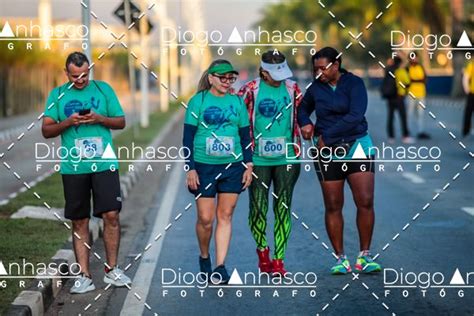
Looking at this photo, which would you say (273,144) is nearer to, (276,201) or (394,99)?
(276,201)

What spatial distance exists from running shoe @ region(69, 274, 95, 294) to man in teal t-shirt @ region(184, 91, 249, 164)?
4.22 ft

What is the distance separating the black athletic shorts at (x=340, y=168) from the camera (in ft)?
28.9

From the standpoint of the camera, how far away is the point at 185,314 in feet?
25.0

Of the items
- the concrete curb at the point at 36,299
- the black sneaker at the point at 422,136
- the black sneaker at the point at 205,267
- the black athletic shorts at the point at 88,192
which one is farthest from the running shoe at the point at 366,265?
the black sneaker at the point at 422,136

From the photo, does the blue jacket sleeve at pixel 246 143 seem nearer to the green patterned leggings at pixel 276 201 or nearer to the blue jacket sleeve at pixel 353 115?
the green patterned leggings at pixel 276 201

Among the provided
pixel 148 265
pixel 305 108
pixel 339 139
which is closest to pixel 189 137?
pixel 305 108

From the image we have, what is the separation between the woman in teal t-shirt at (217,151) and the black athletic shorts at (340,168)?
27.0 inches

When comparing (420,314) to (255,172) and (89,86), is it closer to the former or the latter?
(255,172)

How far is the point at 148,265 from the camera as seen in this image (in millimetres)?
9453

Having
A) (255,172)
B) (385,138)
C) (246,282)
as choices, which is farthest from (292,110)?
(385,138)

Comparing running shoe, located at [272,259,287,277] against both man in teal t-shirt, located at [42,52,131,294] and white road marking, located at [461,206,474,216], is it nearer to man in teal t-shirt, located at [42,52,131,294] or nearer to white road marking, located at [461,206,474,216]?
man in teal t-shirt, located at [42,52,131,294]

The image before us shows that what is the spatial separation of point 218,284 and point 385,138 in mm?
16467

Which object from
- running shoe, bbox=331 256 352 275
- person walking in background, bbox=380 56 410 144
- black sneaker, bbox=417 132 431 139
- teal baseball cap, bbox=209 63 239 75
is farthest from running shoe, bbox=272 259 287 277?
black sneaker, bbox=417 132 431 139

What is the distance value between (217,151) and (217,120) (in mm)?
235
